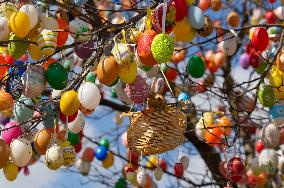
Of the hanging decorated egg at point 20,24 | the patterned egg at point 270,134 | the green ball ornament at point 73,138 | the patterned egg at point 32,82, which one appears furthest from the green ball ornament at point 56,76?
the patterned egg at point 270,134

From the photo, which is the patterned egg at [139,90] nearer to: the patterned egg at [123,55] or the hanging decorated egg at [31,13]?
the patterned egg at [123,55]

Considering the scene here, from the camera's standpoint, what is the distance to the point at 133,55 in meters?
3.31

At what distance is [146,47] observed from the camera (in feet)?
10.3

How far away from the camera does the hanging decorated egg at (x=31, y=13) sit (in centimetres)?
343

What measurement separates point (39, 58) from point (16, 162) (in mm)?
660

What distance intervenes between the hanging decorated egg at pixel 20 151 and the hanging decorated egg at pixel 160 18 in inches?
41.2

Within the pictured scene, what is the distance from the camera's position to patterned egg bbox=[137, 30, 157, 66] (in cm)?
313

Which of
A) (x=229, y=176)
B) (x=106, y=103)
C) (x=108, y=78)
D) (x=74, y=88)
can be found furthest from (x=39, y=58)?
(x=106, y=103)

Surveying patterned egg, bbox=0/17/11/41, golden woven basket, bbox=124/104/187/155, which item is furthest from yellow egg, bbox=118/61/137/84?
patterned egg, bbox=0/17/11/41

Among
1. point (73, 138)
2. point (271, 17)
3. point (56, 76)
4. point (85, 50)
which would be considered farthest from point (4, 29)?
point (271, 17)

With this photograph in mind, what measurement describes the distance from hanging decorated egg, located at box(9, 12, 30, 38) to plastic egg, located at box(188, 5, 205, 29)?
0.93 metres

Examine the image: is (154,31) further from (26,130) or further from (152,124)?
(26,130)

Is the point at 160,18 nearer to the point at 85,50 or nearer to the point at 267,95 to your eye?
the point at 85,50

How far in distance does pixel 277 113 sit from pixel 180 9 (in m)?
1.31
